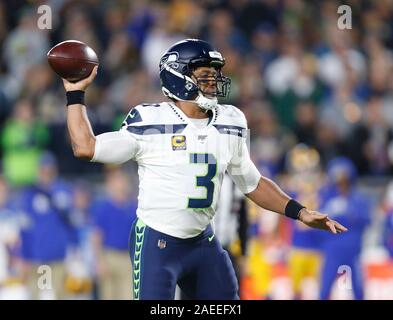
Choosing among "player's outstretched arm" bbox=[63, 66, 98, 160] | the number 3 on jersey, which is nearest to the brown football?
"player's outstretched arm" bbox=[63, 66, 98, 160]

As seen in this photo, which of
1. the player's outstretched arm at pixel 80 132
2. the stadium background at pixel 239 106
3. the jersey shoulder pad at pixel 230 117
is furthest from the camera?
the stadium background at pixel 239 106

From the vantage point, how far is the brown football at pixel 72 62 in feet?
17.9

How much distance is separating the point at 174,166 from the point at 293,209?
0.71 meters

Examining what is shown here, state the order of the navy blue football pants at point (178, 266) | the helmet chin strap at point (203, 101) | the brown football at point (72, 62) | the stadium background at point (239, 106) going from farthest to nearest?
the stadium background at point (239, 106) < the helmet chin strap at point (203, 101) < the navy blue football pants at point (178, 266) < the brown football at point (72, 62)

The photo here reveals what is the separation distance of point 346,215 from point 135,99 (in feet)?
9.80

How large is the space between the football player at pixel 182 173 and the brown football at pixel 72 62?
38 mm

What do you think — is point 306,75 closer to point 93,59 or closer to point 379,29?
point 379,29

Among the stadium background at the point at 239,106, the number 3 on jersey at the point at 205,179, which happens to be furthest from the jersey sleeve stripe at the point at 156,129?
the stadium background at the point at 239,106

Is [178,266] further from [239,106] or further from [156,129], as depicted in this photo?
[239,106]

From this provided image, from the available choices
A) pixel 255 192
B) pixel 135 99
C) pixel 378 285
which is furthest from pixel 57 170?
pixel 255 192

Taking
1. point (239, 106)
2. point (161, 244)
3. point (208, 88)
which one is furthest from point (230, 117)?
point (239, 106)

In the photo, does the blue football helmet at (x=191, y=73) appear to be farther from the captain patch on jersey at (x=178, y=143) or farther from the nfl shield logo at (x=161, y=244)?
the nfl shield logo at (x=161, y=244)

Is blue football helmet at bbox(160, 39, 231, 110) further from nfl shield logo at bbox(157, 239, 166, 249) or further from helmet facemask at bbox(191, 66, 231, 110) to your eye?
nfl shield logo at bbox(157, 239, 166, 249)
